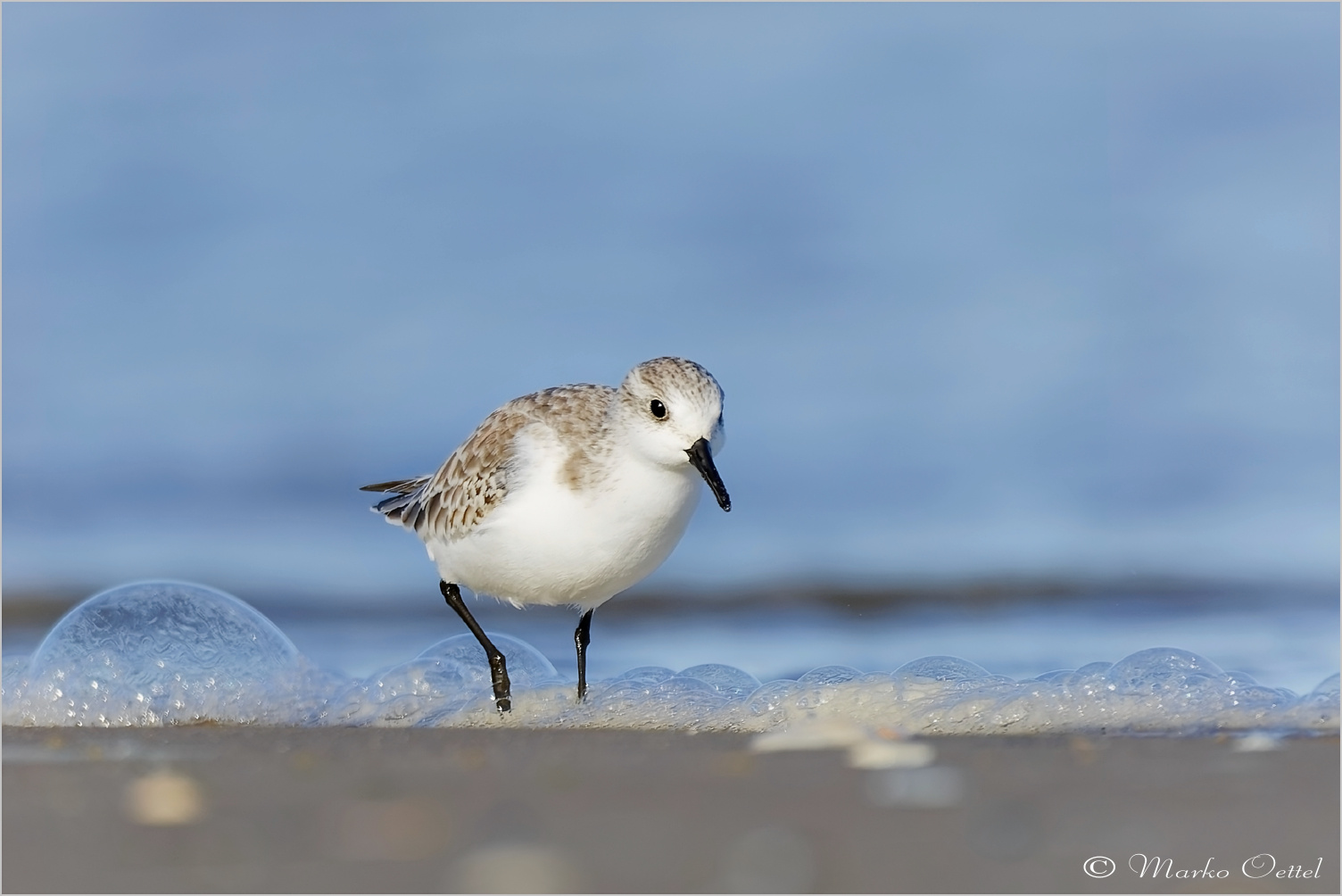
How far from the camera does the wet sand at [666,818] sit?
2.57 meters

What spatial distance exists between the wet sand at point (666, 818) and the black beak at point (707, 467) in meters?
0.81

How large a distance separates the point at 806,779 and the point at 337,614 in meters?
4.31

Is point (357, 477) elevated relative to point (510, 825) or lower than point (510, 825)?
elevated

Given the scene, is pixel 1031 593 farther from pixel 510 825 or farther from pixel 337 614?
pixel 510 825

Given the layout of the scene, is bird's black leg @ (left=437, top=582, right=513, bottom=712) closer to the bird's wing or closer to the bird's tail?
the bird's wing

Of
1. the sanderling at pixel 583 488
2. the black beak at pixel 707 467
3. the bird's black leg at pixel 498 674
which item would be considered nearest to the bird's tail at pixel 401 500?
the sanderling at pixel 583 488

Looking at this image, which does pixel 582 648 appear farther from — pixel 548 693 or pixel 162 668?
pixel 162 668

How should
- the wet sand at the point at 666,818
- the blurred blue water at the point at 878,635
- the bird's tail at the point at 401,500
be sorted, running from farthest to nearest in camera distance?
the blurred blue water at the point at 878,635
the bird's tail at the point at 401,500
the wet sand at the point at 666,818

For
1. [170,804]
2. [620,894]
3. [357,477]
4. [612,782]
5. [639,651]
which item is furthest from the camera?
[357,477]

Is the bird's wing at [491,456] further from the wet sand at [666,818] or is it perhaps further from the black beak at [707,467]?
the wet sand at [666,818]

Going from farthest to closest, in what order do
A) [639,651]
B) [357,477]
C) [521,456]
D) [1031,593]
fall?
[357,477] → [1031,593] → [639,651] → [521,456]

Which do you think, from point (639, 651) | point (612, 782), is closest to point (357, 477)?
point (639, 651)

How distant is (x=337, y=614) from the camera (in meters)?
7.03

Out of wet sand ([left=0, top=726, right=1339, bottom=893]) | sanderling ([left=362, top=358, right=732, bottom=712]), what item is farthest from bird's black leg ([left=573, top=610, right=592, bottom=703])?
wet sand ([left=0, top=726, right=1339, bottom=893])
